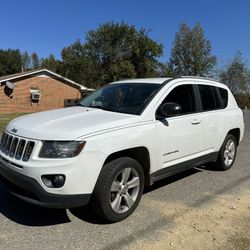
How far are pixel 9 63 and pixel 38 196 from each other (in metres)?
69.9

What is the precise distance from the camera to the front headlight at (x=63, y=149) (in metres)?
3.77

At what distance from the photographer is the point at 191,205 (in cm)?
495

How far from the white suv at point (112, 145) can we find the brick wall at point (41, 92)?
76.9 feet

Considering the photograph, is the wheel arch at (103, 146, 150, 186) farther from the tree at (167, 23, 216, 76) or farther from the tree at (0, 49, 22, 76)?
the tree at (0, 49, 22, 76)

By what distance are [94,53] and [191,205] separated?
41.8 m

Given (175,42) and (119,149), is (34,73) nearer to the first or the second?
(119,149)

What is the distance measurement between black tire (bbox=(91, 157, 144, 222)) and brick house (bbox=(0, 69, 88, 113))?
23.2 metres

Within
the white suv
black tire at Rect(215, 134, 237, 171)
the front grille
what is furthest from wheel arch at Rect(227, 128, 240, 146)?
the front grille

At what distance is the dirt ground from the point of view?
149 inches

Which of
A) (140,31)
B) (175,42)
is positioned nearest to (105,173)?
(140,31)

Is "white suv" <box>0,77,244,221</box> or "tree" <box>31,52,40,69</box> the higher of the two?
"tree" <box>31,52,40,69</box>

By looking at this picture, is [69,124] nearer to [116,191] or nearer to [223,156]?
[116,191]

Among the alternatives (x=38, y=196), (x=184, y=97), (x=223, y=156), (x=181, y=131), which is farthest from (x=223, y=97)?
(x=38, y=196)

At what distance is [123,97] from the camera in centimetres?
529
